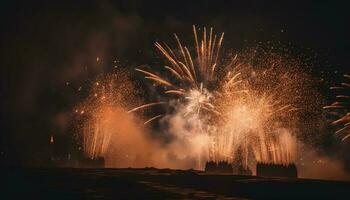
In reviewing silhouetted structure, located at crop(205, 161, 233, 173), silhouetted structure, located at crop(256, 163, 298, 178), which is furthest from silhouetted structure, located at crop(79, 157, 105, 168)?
silhouetted structure, located at crop(256, 163, 298, 178)

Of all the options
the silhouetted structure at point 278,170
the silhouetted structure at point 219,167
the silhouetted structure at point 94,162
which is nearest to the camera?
the silhouetted structure at point 278,170

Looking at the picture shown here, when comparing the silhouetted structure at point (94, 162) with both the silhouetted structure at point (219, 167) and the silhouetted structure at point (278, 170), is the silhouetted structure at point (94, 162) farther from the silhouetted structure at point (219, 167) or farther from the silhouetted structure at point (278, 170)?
the silhouetted structure at point (278, 170)

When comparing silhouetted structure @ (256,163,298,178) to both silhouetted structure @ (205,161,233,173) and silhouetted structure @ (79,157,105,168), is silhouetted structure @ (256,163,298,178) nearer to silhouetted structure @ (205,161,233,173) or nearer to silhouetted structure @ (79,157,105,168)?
silhouetted structure @ (205,161,233,173)

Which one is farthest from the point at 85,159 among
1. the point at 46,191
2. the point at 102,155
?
the point at 46,191

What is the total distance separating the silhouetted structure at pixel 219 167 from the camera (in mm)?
46500

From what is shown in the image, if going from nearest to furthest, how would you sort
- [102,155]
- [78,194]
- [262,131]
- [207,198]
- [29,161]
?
1. [207,198]
2. [78,194]
3. [262,131]
4. [102,155]
5. [29,161]

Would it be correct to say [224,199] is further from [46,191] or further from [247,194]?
[46,191]

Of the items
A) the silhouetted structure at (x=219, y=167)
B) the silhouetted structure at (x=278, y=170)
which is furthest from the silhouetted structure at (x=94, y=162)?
the silhouetted structure at (x=278, y=170)

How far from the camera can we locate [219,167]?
46688 mm

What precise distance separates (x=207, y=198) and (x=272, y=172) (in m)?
25.3

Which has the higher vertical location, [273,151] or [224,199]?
[273,151]

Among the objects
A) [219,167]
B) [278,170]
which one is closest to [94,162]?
[219,167]

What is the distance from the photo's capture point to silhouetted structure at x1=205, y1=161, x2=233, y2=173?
153ft

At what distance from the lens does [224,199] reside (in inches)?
845
